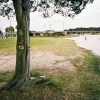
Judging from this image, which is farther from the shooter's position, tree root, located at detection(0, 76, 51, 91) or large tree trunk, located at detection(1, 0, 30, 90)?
tree root, located at detection(0, 76, 51, 91)

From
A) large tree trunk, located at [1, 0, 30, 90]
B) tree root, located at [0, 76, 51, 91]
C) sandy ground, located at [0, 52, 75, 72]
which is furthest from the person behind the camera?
sandy ground, located at [0, 52, 75, 72]

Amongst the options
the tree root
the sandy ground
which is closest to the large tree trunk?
the tree root

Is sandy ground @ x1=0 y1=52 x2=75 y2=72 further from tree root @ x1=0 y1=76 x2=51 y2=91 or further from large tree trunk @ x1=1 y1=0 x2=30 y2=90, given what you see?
large tree trunk @ x1=1 y1=0 x2=30 y2=90

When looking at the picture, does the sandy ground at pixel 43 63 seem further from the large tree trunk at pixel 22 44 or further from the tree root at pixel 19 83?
the large tree trunk at pixel 22 44

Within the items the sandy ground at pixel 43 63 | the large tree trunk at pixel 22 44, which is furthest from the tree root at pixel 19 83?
the sandy ground at pixel 43 63

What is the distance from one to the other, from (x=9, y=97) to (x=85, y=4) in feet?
15.9

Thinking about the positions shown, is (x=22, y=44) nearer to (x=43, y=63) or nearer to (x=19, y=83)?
(x=19, y=83)

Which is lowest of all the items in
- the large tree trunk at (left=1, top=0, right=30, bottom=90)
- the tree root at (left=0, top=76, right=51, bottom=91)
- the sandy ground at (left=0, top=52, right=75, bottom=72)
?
the sandy ground at (left=0, top=52, right=75, bottom=72)

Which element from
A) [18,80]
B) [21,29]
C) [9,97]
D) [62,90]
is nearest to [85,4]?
[21,29]

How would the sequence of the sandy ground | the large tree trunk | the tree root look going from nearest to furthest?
1. the large tree trunk
2. the tree root
3. the sandy ground

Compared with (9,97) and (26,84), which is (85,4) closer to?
(26,84)

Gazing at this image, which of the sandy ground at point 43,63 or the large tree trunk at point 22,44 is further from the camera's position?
the sandy ground at point 43,63

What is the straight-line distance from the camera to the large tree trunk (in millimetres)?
5371

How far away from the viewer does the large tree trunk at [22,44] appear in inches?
211
